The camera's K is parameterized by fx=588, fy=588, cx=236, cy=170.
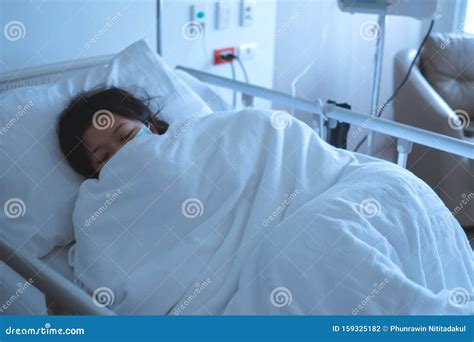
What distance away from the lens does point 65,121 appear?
1.46 meters

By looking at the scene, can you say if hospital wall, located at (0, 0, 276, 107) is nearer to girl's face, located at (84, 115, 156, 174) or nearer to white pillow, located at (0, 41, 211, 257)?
white pillow, located at (0, 41, 211, 257)

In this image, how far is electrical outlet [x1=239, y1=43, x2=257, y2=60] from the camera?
93.5 inches

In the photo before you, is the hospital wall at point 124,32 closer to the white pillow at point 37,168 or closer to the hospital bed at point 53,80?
the hospital bed at point 53,80

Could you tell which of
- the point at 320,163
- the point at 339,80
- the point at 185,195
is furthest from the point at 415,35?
the point at 185,195

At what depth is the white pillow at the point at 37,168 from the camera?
1351 millimetres

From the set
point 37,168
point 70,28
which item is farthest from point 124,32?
point 37,168

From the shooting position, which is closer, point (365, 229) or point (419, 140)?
point (365, 229)

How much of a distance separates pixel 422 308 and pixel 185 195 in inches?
20.3

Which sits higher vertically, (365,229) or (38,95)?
(38,95)

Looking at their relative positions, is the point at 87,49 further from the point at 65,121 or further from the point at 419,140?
the point at 419,140

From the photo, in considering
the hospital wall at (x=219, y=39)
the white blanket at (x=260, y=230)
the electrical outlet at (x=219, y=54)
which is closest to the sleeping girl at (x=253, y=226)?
the white blanket at (x=260, y=230)

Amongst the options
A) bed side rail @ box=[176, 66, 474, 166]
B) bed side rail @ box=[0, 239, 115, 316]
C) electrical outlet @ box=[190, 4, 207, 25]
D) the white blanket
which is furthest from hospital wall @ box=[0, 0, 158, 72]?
bed side rail @ box=[0, 239, 115, 316]

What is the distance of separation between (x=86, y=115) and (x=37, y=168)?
0.58ft

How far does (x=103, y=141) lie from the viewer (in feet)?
4.73
